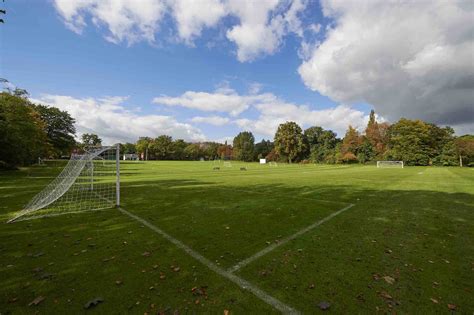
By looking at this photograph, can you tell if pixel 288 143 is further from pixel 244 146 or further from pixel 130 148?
pixel 130 148

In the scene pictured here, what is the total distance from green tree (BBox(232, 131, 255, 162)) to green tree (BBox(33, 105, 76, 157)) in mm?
67992

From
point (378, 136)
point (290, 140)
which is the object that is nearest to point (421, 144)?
point (378, 136)

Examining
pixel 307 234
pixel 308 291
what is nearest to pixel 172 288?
pixel 308 291

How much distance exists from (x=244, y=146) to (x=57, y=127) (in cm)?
7104

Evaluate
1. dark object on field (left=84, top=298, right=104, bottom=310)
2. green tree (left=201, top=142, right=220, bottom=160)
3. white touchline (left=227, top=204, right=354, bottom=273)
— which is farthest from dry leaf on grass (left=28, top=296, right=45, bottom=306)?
green tree (left=201, top=142, right=220, bottom=160)

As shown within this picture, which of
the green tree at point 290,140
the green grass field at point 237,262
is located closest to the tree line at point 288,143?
the green tree at point 290,140

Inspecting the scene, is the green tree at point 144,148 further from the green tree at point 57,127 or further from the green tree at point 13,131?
the green tree at point 13,131

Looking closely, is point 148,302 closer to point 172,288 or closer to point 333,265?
point 172,288

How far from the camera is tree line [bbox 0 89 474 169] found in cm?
2578

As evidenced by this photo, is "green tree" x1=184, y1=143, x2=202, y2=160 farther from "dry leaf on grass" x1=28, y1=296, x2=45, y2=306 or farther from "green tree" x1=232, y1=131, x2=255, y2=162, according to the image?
"dry leaf on grass" x1=28, y1=296, x2=45, y2=306

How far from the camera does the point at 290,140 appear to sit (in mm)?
85438

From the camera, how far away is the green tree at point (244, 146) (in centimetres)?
10500

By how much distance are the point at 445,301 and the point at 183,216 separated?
6.97 m

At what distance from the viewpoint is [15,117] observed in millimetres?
24594
